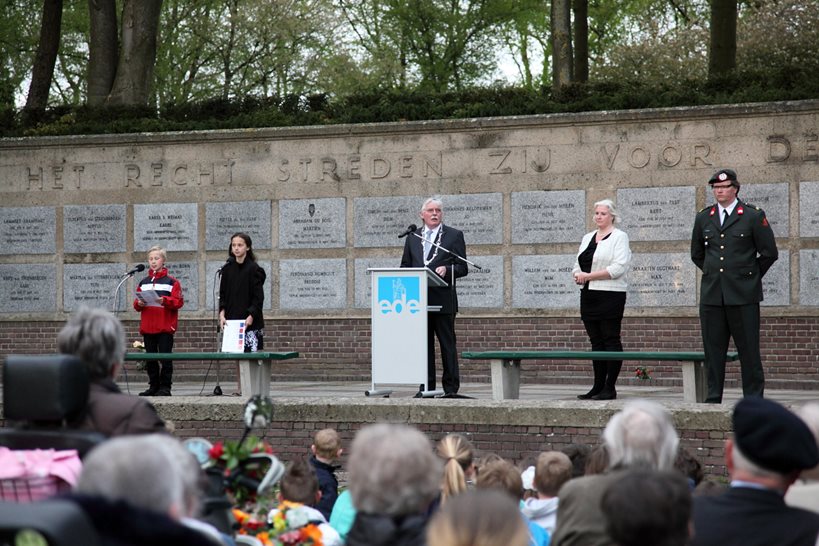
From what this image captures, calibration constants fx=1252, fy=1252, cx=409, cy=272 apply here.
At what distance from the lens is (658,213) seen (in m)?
17.2

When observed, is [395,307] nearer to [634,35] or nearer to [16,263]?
[16,263]

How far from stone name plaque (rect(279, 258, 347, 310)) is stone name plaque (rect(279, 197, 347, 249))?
273 mm

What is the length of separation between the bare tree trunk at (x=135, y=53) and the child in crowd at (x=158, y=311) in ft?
27.6

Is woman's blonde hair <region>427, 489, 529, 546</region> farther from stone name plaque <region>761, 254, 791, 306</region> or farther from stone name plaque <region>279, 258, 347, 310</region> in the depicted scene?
stone name plaque <region>279, 258, 347, 310</region>

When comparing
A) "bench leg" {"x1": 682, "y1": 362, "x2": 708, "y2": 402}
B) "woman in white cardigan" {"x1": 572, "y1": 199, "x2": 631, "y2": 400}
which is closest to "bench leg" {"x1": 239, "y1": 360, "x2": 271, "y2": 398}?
"woman in white cardigan" {"x1": 572, "y1": 199, "x2": 631, "y2": 400}

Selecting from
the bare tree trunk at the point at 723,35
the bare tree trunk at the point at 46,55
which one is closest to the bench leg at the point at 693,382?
the bare tree trunk at the point at 723,35

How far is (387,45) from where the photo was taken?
1454 inches

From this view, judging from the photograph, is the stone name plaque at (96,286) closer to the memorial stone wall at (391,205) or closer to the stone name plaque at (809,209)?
the memorial stone wall at (391,205)

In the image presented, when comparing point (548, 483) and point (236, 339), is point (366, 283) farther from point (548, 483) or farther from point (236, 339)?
point (548, 483)

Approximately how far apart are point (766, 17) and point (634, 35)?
20.1ft

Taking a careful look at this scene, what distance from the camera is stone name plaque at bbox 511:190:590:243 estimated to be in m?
17.6

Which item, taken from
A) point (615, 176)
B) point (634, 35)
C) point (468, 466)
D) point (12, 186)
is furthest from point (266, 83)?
point (468, 466)

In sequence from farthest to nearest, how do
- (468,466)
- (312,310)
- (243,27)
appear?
(243,27) → (312,310) → (468,466)

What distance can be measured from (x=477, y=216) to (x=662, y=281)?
2.81 m
